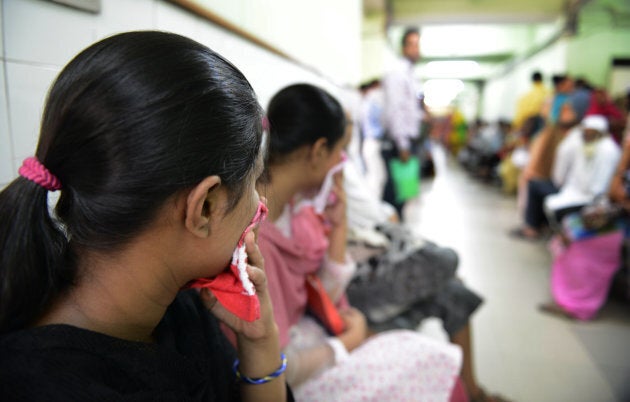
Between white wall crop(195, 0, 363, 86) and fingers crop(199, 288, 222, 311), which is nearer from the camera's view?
fingers crop(199, 288, 222, 311)

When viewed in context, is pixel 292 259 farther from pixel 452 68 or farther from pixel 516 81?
pixel 452 68

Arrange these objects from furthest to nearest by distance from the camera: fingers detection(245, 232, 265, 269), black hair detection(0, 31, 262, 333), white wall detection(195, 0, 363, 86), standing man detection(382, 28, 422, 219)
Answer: standing man detection(382, 28, 422, 219)
white wall detection(195, 0, 363, 86)
fingers detection(245, 232, 265, 269)
black hair detection(0, 31, 262, 333)

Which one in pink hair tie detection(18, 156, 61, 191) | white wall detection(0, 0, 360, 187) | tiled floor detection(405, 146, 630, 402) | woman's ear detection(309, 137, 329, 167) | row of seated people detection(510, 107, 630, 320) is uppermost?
white wall detection(0, 0, 360, 187)

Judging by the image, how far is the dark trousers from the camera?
3.74m

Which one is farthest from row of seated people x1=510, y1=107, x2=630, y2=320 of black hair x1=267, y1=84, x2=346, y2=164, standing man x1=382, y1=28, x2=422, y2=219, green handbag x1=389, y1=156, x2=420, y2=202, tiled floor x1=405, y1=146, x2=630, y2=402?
black hair x1=267, y1=84, x2=346, y2=164

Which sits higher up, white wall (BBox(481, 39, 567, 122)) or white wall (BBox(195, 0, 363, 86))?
white wall (BBox(195, 0, 363, 86))

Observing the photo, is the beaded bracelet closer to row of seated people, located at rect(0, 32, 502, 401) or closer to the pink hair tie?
row of seated people, located at rect(0, 32, 502, 401)

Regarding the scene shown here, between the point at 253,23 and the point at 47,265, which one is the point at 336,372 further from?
the point at 253,23

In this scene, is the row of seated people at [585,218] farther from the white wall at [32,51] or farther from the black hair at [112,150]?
the black hair at [112,150]

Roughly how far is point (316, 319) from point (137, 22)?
845 mm

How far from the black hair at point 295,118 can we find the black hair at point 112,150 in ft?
1.85

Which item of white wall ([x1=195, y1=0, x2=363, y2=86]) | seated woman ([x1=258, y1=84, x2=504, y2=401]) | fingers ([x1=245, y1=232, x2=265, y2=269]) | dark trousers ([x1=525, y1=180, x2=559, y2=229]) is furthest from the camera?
dark trousers ([x1=525, y1=180, x2=559, y2=229])

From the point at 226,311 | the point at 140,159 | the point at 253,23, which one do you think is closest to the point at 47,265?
the point at 140,159

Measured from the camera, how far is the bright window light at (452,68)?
12679mm
